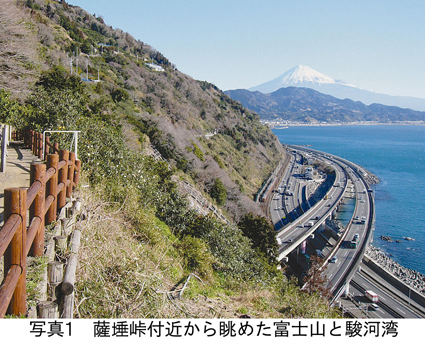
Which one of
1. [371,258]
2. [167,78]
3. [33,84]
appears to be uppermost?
[167,78]

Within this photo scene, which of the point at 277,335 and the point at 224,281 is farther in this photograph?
the point at 224,281

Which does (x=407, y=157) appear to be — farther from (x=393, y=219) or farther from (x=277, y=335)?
(x=277, y=335)

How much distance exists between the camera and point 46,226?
11.9 feet

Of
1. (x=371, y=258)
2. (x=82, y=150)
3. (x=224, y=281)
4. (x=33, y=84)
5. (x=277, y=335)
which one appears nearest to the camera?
(x=277, y=335)

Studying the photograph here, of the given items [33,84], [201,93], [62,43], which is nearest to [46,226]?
[33,84]

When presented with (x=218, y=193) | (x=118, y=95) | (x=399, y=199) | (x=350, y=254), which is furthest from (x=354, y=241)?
(x=118, y=95)

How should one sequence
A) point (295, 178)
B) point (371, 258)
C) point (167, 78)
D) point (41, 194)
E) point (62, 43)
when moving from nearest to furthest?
point (41, 194), point (371, 258), point (62, 43), point (167, 78), point (295, 178)

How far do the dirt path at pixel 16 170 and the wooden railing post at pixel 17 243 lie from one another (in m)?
2.56

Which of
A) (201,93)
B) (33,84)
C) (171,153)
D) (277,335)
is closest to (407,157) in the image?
(201,93)

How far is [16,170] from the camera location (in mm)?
6703

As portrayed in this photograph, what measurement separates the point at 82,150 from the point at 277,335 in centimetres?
661

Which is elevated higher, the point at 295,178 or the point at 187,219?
the point at 187,219

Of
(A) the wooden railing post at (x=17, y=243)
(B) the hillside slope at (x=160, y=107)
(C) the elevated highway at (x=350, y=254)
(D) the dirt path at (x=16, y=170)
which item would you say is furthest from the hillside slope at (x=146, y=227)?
(C) the elevated highway at (x=350, y=254)

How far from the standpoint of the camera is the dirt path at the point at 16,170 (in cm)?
571
